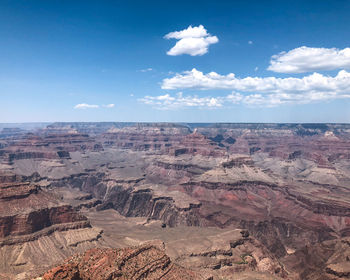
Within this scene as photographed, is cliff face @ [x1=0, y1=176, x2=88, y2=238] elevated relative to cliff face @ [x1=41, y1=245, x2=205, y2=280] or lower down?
lower down

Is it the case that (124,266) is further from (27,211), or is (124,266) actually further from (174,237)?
(174,237)

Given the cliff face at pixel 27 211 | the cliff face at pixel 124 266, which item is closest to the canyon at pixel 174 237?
the cliff face at pixel 124 266

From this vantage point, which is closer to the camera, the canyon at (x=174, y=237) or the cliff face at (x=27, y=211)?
the canyon at (x=174, y=237)

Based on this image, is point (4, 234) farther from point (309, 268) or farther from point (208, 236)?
point (309, 268)

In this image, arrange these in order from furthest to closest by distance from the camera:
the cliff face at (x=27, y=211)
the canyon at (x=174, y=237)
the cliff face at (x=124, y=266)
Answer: the cliff face at (x=27, y=211), the canyon at (x=174, y=237), the cliff face at (x=124, y=266)

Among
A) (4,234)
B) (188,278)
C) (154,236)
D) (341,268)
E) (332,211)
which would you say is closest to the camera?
(188,278)

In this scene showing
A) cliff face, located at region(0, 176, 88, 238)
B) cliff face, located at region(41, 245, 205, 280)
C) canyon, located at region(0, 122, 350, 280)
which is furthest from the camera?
cliff face, located at region(0, 176, 88, 238)

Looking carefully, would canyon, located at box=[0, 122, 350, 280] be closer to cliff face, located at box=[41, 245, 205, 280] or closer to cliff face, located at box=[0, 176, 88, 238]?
cliff face, located at box=[41, 245, 205, 280]

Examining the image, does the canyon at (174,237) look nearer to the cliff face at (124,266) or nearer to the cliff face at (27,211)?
the cliff face at (124,266)

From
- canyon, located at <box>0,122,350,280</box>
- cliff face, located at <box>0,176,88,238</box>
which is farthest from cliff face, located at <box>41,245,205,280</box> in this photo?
cliff face, located at <box>0,176,88,238</box>

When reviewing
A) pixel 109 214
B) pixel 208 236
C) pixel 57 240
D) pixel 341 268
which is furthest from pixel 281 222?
pixel 57 240

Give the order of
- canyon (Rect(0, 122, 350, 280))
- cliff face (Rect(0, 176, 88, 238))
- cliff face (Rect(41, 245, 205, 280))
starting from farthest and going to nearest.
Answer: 1. cliff face (Rect(0, 176, 88, 238))
2. canyon (Rect(0, 122, 350, 280))
3. cliff face (Rect(41, 245, 205, 280))
